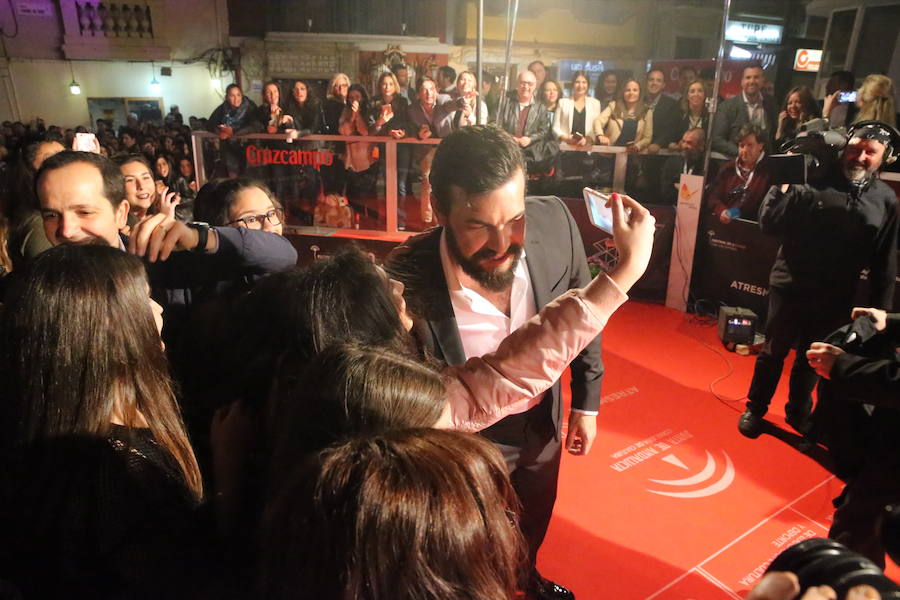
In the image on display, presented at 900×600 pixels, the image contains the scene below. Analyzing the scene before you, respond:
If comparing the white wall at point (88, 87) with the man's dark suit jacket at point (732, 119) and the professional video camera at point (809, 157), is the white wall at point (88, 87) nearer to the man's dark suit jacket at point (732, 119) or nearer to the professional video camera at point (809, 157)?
the man's dark suit jacket at point (732, 119)

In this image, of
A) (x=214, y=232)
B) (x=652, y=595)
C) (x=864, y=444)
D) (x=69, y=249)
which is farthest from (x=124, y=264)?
(x=864, y=444)

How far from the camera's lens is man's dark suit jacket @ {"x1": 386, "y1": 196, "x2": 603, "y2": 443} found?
1.66 m

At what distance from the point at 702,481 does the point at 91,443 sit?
2729 millimetres

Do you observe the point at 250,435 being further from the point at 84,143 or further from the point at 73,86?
the point at 73,86

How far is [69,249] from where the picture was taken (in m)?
1.13

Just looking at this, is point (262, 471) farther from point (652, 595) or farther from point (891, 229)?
point (891, 229)

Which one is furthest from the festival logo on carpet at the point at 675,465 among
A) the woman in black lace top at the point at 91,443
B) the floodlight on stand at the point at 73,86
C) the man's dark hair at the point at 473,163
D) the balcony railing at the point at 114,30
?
the floodlight on stand at the point at 73,86

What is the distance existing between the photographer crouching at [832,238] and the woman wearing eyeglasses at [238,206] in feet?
8.47

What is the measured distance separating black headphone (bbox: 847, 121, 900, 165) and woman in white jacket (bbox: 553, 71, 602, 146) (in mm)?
3205

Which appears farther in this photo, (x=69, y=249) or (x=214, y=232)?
(x=214, y=232)

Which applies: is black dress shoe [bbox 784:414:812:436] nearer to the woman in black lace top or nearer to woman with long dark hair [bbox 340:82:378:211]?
the woman in black lace top

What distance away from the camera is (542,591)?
6.82ft

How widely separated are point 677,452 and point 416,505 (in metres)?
2.78

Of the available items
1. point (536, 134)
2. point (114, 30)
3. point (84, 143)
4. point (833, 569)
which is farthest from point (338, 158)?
point (114, 30)
